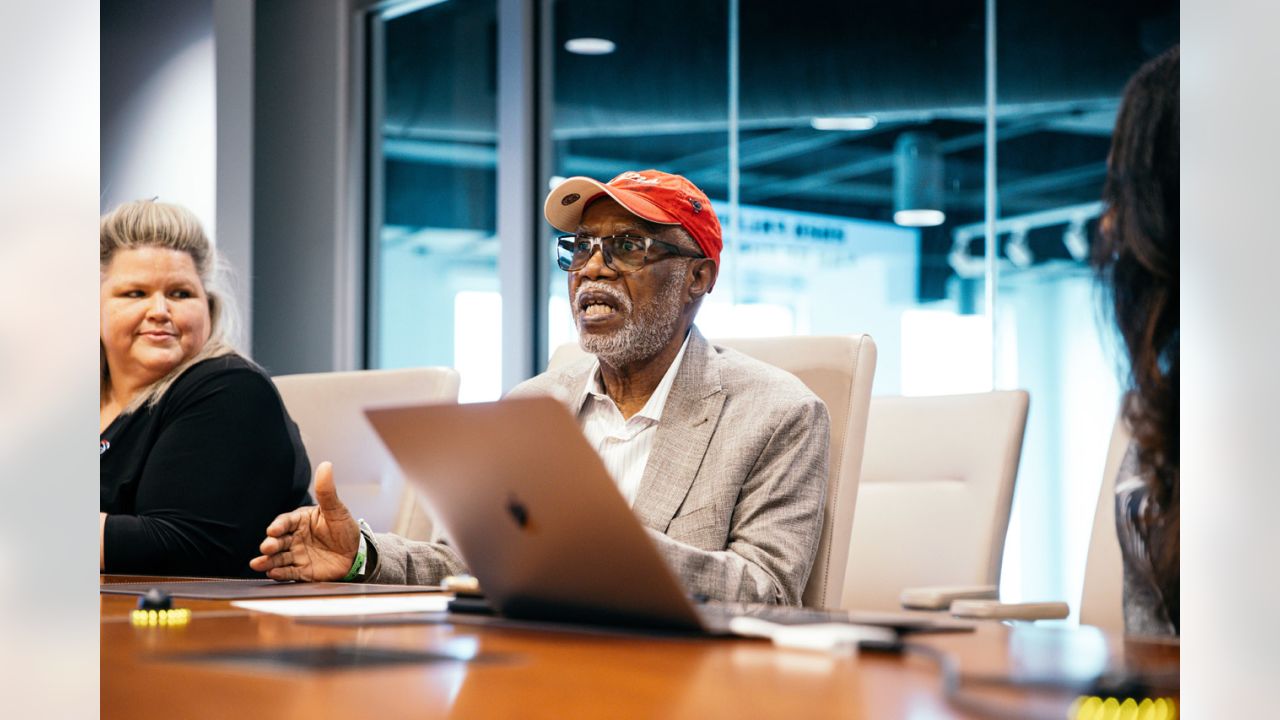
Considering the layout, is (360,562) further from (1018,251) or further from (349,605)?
(1018,251)

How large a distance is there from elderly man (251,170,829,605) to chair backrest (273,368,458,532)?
10.9 inches

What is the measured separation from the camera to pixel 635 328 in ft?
6.79

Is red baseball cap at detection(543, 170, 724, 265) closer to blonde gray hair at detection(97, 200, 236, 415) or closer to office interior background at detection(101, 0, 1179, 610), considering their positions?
blonde gray hair at detection(97, 200, 236, 415)

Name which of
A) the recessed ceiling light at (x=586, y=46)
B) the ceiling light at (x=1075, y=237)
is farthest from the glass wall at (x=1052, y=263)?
the recessed ceiling light at (x=586, y=46)

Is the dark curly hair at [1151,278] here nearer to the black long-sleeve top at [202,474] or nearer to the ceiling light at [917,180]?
the black long-sleeve top at [202,474]

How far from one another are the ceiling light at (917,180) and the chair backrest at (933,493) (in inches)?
90.7

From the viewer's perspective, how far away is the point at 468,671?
0.80 metres

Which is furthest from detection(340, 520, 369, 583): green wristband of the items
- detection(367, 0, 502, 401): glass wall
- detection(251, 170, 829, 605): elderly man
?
detection(367, 0, 502, 401): glass wall

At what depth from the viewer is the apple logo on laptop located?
97cm

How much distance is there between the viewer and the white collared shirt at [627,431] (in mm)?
1995
